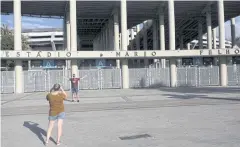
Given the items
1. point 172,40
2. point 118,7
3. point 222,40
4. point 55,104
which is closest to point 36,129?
point 55,104

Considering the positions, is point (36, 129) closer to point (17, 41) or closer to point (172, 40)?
point (17, 41)

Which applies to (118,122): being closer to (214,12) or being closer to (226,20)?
(214,12)

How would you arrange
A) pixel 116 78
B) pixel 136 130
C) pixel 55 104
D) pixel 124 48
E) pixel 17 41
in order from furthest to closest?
1. pixel 116 78
2. pixel 124 48
3. pixel 17 41
4. pixel 136 130
5. pixel 55 104

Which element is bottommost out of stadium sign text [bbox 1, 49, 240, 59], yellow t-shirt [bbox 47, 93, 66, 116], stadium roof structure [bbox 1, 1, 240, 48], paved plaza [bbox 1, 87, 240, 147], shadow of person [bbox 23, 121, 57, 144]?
shadow of person [bbox 23, 121, 57, 144]

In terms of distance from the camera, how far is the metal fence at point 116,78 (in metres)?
32.7

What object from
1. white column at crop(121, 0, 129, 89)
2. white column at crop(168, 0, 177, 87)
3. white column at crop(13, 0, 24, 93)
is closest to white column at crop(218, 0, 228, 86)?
white column at crop(168, 0, 177, 87)

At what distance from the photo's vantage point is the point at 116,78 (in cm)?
3434

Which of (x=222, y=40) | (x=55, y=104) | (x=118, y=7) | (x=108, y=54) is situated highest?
(x=118, y=7)

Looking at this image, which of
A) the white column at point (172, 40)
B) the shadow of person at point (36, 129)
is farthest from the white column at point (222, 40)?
the shadow of person at point (36, 129)

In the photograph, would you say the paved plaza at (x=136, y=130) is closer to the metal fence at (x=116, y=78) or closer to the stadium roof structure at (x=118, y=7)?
the metal fence at (x=116, y=78)

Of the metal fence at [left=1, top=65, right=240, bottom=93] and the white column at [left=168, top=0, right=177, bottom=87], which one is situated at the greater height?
the white column at [left=168, top=0, right=177, bottom=87]

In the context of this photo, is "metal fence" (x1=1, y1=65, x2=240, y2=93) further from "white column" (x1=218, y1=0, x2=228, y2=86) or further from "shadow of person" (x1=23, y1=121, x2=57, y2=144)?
"shadow of person" (x1=23, y1=121, x2=57, y2=144)

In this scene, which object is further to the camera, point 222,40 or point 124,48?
point 222,40

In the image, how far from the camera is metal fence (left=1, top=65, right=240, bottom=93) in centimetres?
3269
